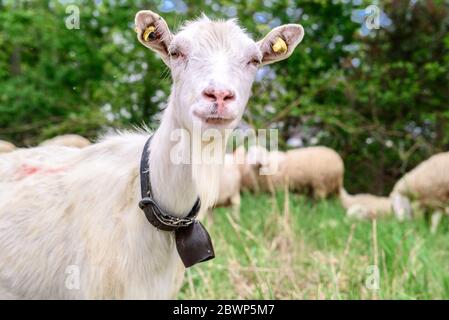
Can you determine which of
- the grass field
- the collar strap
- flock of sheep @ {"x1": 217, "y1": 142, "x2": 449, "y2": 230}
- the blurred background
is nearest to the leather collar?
the collar strap

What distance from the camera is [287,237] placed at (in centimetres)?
527

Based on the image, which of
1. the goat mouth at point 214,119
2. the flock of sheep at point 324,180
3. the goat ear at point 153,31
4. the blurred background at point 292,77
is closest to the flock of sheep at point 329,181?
the flock of sheep at point 324,180

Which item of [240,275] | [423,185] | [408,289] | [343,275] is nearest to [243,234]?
[240,275]

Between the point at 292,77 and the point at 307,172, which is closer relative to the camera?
the point at 292,77

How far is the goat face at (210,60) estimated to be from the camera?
2.08 m

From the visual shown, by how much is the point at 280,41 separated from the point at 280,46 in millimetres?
24

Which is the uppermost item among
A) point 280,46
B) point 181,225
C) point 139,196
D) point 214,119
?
point 280,46

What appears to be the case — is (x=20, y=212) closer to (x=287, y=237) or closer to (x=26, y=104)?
(x=287, y=237)

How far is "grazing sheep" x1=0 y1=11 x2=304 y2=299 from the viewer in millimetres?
2213

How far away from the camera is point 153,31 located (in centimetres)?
234

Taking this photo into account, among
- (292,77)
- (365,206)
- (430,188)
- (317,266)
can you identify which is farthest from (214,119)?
(292,77)

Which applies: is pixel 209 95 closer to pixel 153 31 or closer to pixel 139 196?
pixel 153 31

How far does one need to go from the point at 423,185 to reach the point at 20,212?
7952mm

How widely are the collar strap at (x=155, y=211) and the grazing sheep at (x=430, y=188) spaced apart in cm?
719
